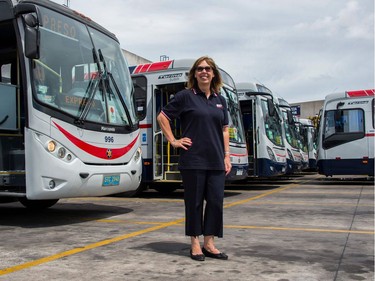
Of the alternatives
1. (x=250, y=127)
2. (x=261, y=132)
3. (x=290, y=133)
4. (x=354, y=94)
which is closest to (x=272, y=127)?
(x=250, y=127)

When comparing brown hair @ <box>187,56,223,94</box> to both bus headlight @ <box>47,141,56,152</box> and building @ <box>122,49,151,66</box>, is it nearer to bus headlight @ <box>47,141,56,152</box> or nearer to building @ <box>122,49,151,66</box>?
bus headlight @ <box>47,141,56,152</box>

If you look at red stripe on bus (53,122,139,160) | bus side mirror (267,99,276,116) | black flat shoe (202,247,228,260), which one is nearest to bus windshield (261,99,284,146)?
bus side mirror (267,99,276,116)

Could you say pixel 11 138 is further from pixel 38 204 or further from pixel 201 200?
pixel 201 200

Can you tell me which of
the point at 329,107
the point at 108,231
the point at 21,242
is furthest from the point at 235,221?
the point at 329,107

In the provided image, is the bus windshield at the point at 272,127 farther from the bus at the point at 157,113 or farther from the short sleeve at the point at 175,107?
the short sleeve at the point at 175,107

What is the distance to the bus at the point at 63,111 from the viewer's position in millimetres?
6016

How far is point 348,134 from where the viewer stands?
15086 millimetres

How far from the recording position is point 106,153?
6.80m

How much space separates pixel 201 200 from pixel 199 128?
0.71 meters

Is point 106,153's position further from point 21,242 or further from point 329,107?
point 329,107

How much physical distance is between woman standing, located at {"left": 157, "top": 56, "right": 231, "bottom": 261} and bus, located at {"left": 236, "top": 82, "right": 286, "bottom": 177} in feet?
29.7

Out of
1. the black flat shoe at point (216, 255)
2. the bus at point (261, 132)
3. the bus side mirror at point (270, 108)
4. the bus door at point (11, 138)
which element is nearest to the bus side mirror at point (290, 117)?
the bus at point (261, 132)

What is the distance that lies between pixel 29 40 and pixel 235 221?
3.91 metres

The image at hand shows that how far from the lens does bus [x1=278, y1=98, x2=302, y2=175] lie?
16.5 meters
